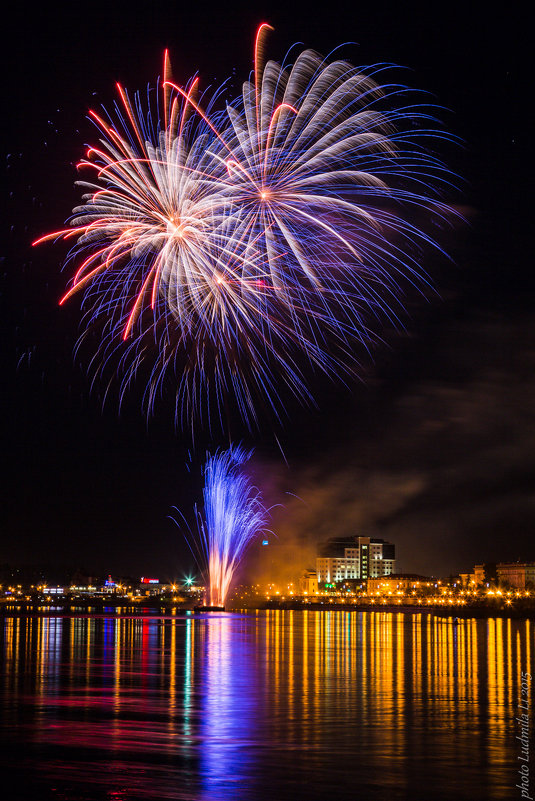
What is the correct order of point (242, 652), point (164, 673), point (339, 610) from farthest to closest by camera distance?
point (339, 610)
point (242, 652)
point (164, 673)

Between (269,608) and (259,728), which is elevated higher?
(259,728)

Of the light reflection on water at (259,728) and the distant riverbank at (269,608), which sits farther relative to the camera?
the distant riverbank at (269,608)

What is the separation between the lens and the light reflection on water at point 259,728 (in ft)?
41.3

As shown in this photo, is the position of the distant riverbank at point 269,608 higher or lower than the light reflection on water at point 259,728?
lower

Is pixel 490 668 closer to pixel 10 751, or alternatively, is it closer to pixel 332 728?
pixel 332 728

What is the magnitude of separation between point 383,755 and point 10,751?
6117mm

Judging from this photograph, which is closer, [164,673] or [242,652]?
[164,673]

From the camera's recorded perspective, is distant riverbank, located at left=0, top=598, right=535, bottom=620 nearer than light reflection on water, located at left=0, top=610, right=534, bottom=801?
No

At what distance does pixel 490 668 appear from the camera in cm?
3103

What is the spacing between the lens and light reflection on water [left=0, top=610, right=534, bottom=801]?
12.6 m

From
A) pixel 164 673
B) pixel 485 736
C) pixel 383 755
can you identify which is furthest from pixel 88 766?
pixel 164 673

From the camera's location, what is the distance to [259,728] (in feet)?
57.0

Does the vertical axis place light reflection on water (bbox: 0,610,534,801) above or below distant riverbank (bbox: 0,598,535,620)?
above

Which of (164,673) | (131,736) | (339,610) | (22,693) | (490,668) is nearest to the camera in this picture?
(131,736)
